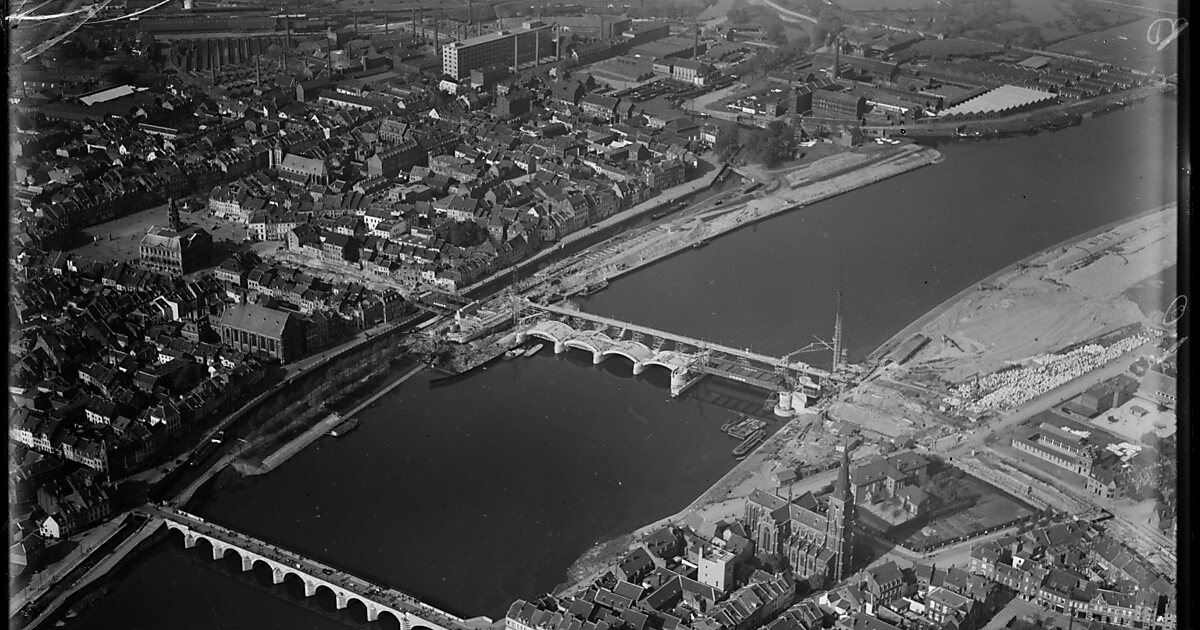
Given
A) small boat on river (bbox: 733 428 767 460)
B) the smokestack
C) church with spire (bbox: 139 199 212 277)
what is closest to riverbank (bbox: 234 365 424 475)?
small boat on river (bbox: 733 428 767 460)

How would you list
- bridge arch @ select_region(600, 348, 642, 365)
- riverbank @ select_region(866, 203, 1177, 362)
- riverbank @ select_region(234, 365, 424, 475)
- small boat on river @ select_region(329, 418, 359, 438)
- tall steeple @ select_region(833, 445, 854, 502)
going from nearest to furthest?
1. tall steeple @ select_region(833, 445, 854, 502)
2. riverbank @ select_region(234, 365, 424, 475)
3. small boat on river @ select_region(329, 418, 359, 438)
4. bridge arch @ select_region(600, 348, 642, 365)
5. riverbank @ select_region(866, 203, 1177, 362)

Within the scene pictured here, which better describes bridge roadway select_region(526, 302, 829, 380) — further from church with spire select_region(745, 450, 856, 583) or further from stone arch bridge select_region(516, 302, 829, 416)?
church with spire select_region(745, 450, 856, 583)

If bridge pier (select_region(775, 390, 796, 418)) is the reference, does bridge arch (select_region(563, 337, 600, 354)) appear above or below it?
above

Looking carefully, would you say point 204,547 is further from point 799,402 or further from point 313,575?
point 799,402

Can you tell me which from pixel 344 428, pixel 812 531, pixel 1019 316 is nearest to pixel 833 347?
pixel 1019 316

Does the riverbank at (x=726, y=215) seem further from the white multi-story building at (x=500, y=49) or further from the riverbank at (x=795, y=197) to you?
the white multi-story building at (x=500, y=49)

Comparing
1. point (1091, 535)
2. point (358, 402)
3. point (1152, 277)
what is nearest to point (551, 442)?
point (358, 402)
